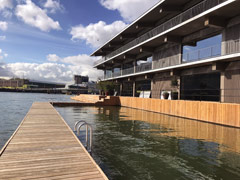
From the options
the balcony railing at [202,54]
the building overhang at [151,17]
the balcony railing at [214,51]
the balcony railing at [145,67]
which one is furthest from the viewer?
the balcony railing at [145,67]

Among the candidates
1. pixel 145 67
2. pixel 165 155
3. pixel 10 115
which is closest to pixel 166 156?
pixel 165 155

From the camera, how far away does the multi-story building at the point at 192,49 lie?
1453cm

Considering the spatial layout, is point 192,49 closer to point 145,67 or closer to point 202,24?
point 202,24

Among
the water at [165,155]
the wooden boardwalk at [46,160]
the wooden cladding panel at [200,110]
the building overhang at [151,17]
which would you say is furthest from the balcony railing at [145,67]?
the wooden boardwalk at [46,160]

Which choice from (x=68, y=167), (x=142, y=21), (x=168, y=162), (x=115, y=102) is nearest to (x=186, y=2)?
(x=142, y=21)

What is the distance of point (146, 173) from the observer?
15.1 feet

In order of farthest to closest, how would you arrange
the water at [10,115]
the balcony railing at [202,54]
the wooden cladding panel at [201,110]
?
the balcony railing at [202,54] → the wooden cladding panel at [201,110] → the water at [10,115]

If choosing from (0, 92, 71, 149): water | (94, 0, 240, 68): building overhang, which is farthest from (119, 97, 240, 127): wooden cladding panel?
(0, 92, 71, 149): water

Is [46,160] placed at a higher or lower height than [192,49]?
lower

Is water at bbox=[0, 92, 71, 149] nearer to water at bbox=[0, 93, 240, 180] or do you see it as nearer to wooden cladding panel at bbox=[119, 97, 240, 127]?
water at bbox=[0, 93, 240, 180]

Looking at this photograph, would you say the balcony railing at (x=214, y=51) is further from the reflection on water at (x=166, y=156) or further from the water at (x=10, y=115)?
the water at (x=10, y=115)

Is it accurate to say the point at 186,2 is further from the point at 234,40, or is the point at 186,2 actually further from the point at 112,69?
the point at 112,69

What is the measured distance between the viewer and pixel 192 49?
19312 millimetres

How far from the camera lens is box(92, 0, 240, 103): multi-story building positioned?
1453 centimetres
